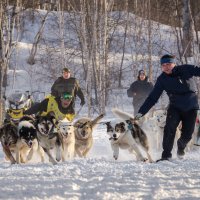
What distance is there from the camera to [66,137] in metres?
7.06

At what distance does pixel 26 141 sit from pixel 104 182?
90.3 inches

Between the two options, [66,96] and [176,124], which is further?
[66,96]

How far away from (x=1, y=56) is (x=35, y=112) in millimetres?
5360

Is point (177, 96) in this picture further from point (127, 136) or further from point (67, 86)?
point (67, 86)

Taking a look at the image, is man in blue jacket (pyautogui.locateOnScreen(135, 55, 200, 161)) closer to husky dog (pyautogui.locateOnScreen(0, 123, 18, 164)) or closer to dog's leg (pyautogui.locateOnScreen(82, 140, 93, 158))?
dog's leg (pyautogui.locateOnScreen(82, 140, 93, 158))

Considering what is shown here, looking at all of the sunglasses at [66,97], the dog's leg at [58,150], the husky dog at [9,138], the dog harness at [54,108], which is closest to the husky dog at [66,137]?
the dog's leg at [58,150]

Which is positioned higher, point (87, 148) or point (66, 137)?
point (66, 137)

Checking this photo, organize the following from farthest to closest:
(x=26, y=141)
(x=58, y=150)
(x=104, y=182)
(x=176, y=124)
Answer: (x=58, y=150)
(x=26, y=141)
(x=176, y=124)
(x=104, y=182)

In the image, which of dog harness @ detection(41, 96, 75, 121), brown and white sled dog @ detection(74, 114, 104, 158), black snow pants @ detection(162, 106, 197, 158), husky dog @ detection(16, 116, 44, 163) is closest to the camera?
black snow pants @ detection(162, 106, 197, 158)

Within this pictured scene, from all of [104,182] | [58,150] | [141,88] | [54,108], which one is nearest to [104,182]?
[104,182]

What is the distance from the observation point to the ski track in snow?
4.29 meters

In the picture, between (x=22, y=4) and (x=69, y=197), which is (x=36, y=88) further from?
(x=69, y=197)

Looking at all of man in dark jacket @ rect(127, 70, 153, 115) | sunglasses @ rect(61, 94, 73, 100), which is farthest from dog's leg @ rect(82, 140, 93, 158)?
man in dark jacket @ rect(127, 70, 153, 115)

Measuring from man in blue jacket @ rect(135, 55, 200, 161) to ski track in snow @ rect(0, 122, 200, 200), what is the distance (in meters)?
0.81
